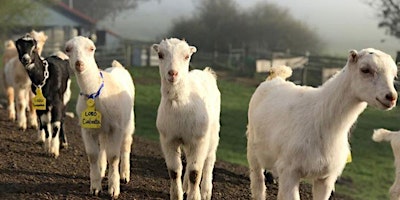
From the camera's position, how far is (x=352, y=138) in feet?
54.9

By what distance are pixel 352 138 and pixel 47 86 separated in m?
10.8

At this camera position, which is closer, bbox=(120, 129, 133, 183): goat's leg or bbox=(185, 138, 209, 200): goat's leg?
bbox=(185, 138, 209, 200): goat's leg

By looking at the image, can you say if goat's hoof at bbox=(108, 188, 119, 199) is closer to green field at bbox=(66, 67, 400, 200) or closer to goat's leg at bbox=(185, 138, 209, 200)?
goat's leg at bbox=(185, 138, 209, 200)

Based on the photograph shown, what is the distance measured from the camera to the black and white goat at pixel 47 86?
9062 millimetres

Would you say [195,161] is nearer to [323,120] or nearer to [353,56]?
[323,120]

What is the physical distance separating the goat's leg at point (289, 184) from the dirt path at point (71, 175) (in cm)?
230

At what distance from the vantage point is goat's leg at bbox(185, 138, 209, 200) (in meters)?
6.60

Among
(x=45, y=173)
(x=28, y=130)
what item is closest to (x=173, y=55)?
(x=45, y=173)

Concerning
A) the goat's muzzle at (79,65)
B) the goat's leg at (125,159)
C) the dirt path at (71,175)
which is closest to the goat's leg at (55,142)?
the dirt path at (71,175)

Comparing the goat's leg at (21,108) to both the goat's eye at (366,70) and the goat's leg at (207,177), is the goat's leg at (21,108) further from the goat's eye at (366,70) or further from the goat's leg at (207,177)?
the goat's eye at (366,70)

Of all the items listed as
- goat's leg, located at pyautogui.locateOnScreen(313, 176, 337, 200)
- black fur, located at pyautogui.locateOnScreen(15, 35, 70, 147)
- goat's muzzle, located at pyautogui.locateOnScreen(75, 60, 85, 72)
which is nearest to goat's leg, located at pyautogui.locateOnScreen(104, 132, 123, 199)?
goat's muzzle, located at pyautogui.locateOnScreen(75, 60, 85, 72)

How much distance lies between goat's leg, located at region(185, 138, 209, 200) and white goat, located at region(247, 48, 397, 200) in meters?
0.86

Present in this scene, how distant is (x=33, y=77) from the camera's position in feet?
30.1

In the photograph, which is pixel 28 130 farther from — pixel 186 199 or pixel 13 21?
pixel 13 21
